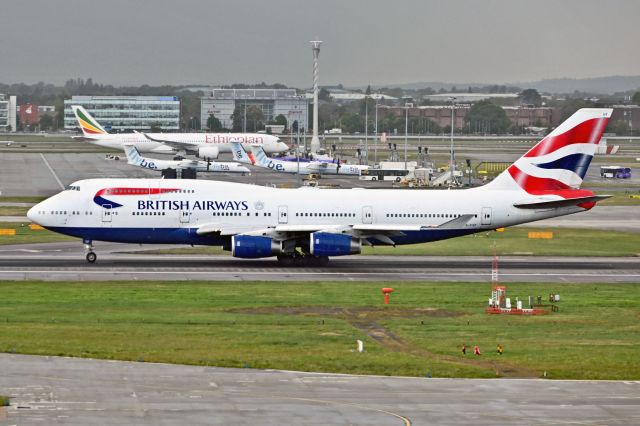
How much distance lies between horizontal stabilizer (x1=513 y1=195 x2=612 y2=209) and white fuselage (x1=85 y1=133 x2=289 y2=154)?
11609cm

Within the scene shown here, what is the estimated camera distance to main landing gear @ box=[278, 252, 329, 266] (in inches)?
2430

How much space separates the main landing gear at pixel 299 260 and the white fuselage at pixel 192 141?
11539cm

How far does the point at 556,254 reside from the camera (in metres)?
69.6

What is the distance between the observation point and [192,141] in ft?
591

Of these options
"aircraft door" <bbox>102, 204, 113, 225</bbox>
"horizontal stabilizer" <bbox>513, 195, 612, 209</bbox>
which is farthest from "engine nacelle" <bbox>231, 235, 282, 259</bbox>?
"horizontal stabilizer" <bbox>513, 195, 612, 209</bbox>

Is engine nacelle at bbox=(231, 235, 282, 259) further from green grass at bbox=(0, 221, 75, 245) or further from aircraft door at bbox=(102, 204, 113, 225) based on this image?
green grass at bbox=(0, 221, 75, 245)

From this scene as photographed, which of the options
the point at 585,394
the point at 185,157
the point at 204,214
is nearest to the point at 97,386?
the point at 585,394

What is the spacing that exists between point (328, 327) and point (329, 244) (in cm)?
1684

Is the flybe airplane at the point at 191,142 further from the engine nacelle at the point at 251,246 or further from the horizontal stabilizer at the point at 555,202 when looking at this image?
the engine nacelle at the point at 251,246


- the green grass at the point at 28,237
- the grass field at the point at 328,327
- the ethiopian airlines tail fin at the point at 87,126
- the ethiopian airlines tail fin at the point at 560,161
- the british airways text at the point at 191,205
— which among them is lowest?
the grass field at the point at 328,327

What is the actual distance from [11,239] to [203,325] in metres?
33.3

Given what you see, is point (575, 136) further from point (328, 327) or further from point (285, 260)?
point (328, 327)

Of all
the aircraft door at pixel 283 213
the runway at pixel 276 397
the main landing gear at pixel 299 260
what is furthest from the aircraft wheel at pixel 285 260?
the runway at pixel 276 397

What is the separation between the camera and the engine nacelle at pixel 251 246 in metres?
59.0
